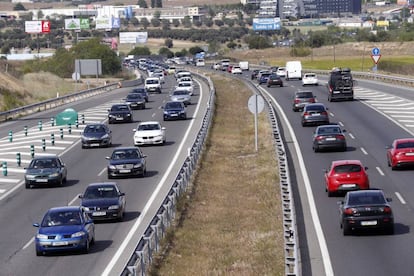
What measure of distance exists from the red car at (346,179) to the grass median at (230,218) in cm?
181

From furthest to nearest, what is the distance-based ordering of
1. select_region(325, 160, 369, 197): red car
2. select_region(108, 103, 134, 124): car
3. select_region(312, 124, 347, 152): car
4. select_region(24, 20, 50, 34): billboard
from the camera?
1. select_region(24, 20, 50, 34): billboard
2. select_region(108, 103, 134, 124): car
3. select_region(312, 124, 347, 152): car
4. select_region(325, 160, 369, 197): red car

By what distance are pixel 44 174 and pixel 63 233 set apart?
12877mm

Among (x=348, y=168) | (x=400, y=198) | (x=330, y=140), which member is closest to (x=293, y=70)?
(x=330, y=140)

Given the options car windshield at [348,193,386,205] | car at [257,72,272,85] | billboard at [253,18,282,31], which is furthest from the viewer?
billboard at [253,18,282,31]

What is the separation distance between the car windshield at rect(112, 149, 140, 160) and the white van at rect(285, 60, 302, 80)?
6816 cm

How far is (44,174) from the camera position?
3688cm

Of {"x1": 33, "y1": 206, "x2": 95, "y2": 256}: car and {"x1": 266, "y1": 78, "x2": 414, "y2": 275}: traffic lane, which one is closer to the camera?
{"x1": 33, "y1": 206, "x2": 95, "y2": 256}: car

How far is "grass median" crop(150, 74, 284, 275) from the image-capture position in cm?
2266

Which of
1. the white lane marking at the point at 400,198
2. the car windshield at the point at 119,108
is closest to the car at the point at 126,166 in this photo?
the white lane marking at the point at 400,198

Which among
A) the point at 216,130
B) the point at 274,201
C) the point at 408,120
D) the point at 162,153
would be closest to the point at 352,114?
the point at 408,120

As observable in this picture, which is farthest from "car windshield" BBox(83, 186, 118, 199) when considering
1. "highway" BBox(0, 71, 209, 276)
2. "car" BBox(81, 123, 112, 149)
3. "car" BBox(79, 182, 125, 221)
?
"car" BBox(81, 123, 112, 149)

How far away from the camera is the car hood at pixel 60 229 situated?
24297mm

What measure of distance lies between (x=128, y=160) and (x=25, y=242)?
1218 centimetres

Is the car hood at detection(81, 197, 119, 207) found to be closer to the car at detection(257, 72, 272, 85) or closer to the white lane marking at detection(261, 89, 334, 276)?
the white lane marking at detection(261, 89, 334, 276)
